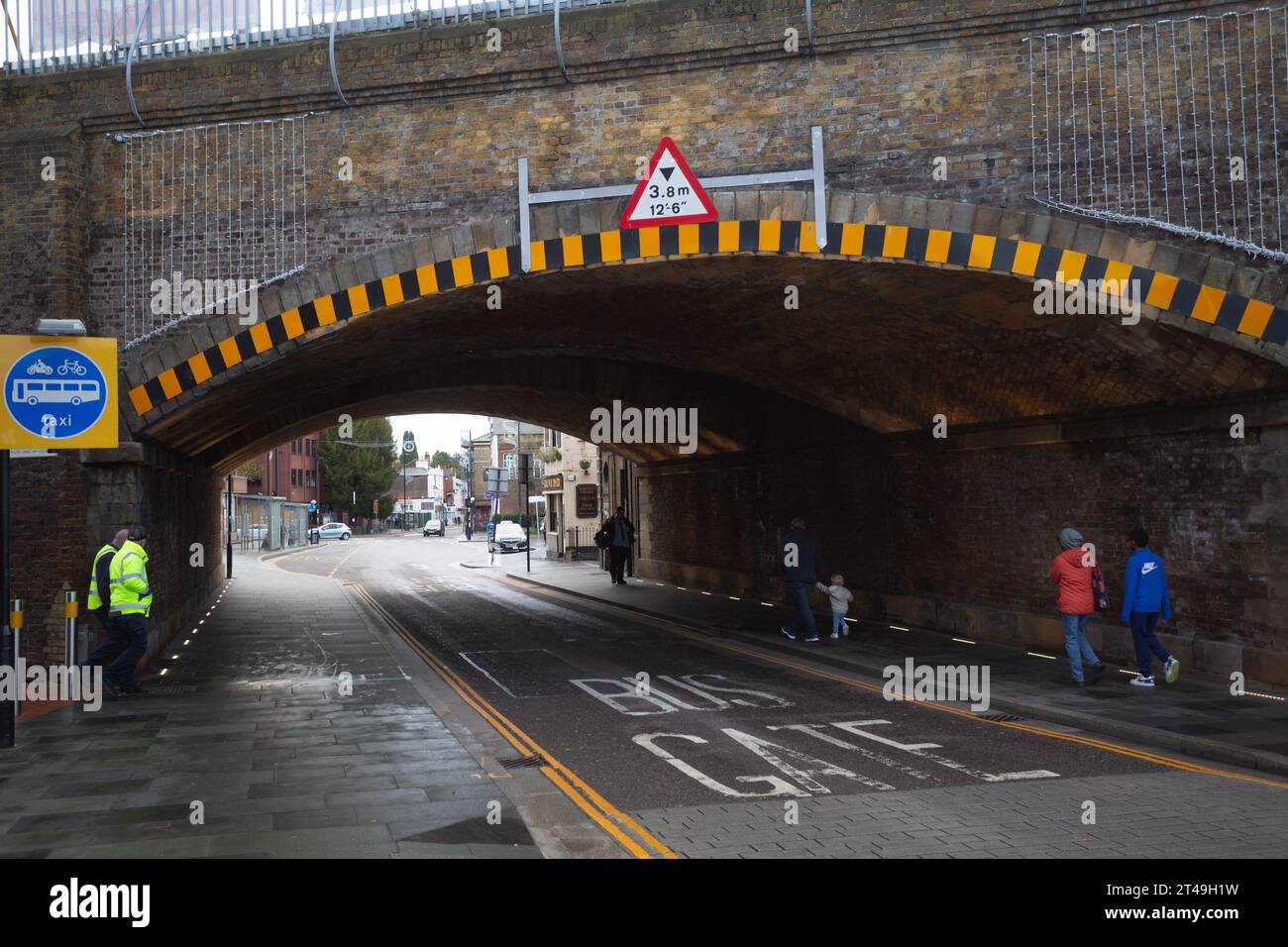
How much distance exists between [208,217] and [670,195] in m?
5.28

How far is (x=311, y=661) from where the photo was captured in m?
15.0

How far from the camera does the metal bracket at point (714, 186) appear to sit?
11.4 metres

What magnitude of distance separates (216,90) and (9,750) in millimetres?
7451

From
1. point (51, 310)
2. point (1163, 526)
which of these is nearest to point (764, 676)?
point (1163, 526)

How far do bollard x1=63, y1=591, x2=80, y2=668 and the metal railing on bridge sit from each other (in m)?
6.18

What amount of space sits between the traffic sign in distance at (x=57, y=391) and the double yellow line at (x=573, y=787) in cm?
442

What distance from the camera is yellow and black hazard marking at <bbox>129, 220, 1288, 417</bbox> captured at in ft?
35.3

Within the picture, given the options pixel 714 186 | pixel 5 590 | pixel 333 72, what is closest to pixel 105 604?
pixel 5 590

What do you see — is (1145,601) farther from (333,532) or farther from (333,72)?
(333,532)

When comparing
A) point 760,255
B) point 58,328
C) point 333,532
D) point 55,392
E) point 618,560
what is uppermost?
point 760,255

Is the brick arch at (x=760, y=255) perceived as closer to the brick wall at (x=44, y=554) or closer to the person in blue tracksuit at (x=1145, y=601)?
the brick wall at (x=44, y=554)

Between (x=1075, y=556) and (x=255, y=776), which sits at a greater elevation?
(x=1075, y=556)

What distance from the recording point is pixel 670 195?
11.5 m

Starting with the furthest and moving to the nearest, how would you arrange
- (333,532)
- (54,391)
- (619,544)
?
1. (333,532)
2. (619,544)
3. (54,391)
